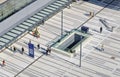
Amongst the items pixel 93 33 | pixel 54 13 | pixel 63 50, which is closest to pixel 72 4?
pixel 54 13

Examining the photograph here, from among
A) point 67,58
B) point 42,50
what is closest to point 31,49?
point 42,50

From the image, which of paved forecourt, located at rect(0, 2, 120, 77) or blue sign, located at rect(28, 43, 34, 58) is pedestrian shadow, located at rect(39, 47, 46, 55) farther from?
blue sign, located at rect(28, 43, 34, 58)

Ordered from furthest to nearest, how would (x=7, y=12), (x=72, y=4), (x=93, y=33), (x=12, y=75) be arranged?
(x=72, y=4)
(x=93, y=33)
(x=7, y=12)
(x=12, y=75)

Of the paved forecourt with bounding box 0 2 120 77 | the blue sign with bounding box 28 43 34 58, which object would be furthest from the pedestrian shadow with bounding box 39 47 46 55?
the blue sign with bounding box 28 43 34 58

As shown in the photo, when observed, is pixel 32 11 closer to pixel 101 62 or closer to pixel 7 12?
pixel 7 12

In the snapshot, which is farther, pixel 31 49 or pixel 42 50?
pixel 42 50

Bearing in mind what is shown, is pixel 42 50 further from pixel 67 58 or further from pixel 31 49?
pixel 67 58

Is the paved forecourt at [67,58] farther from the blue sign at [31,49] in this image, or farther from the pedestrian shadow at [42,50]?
the blue sign at [31,49]

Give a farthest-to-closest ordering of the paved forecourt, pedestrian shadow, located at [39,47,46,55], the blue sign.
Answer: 1. pedestrian shadow, located at [39,47,46,55]
2. the blue sign
3. the paved forecourt

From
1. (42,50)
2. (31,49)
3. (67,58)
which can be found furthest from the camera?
(42,50)

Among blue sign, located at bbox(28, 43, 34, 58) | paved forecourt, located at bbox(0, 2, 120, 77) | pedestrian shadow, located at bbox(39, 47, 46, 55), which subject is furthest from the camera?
pedestrian shadow, located at bbox(39, 47, 46, 55)

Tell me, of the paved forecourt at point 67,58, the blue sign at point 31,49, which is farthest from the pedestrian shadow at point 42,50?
the blue sign at point 31,49
